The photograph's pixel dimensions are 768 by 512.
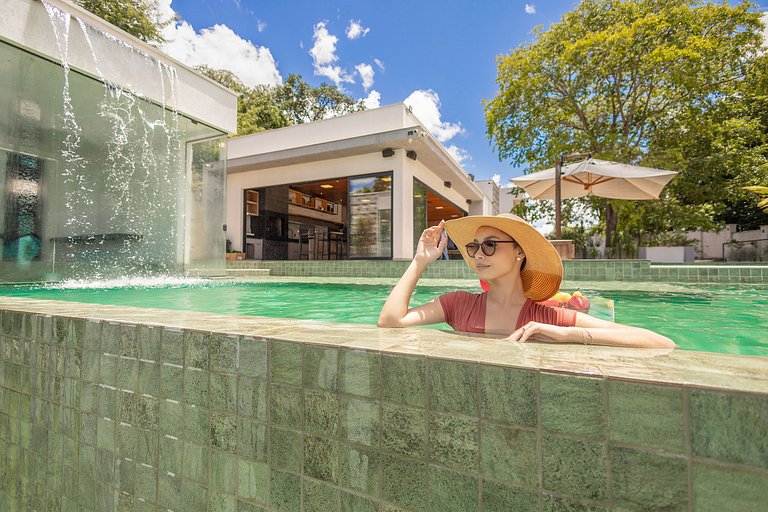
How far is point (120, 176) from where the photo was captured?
779cm

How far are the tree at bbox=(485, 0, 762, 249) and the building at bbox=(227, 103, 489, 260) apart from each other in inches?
128

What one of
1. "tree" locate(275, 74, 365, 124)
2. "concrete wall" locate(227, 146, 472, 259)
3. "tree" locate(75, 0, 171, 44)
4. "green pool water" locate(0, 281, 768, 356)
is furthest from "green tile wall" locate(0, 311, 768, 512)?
"tree" locate(275, 74, 365, 124)

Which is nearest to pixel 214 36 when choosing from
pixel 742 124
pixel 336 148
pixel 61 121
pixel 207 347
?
pixel 336 148

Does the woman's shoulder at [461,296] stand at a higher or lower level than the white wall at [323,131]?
lower

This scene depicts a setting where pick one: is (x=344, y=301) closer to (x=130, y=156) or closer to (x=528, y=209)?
(x=130, y=156)

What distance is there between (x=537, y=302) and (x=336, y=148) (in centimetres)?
975

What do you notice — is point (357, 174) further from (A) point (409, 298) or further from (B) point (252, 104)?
Result: (B) point (252, 104)

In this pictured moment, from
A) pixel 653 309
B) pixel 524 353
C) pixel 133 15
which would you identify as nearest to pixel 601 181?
pixel 653 309

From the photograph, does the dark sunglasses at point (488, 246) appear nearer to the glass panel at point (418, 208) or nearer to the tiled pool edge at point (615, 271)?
the tiled pool edge at point (615, 271)

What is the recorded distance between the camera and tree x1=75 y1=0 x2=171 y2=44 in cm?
1573

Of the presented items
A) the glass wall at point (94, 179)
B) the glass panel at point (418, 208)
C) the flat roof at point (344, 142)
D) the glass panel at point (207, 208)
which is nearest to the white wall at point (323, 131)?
the flat roof at point (344, 142)

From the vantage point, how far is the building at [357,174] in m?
10.9

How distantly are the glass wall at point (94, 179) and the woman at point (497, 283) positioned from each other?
22.7ft

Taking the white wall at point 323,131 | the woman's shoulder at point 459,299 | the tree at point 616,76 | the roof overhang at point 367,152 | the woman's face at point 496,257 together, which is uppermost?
the tree at point 616,76
